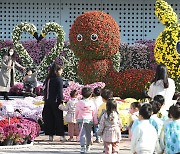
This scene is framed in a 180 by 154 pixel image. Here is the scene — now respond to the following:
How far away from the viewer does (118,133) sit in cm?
969

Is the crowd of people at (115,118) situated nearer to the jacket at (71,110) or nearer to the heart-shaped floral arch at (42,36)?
the jacket at (71,110)

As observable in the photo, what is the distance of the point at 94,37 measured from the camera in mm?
17812

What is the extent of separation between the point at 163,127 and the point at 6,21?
914 inches

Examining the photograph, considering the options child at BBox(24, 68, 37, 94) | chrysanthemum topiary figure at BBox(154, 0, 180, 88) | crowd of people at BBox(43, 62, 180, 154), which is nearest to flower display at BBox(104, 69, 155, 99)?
chrysanthemum topiary figure at BBox(154, 0, 180, 88)

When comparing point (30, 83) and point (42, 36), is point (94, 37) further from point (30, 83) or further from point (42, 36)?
point (42, 36)

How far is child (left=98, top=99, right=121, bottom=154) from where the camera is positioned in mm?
9625

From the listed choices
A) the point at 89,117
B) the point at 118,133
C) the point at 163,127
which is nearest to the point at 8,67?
the point at 89,117

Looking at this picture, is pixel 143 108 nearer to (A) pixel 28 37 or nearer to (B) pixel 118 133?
(B) pixel 118 133

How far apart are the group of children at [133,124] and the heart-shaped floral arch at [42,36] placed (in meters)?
11.2

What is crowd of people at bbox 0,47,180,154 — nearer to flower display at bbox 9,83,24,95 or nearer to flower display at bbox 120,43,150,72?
flower display at bbox 9,83,24,95

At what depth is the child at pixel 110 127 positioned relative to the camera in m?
9.62

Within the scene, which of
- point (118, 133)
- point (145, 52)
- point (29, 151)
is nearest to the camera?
point (118, 133)

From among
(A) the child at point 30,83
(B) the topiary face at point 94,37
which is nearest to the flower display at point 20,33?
(A) the child at point 30,83

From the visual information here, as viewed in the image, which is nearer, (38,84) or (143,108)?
(143,108)
